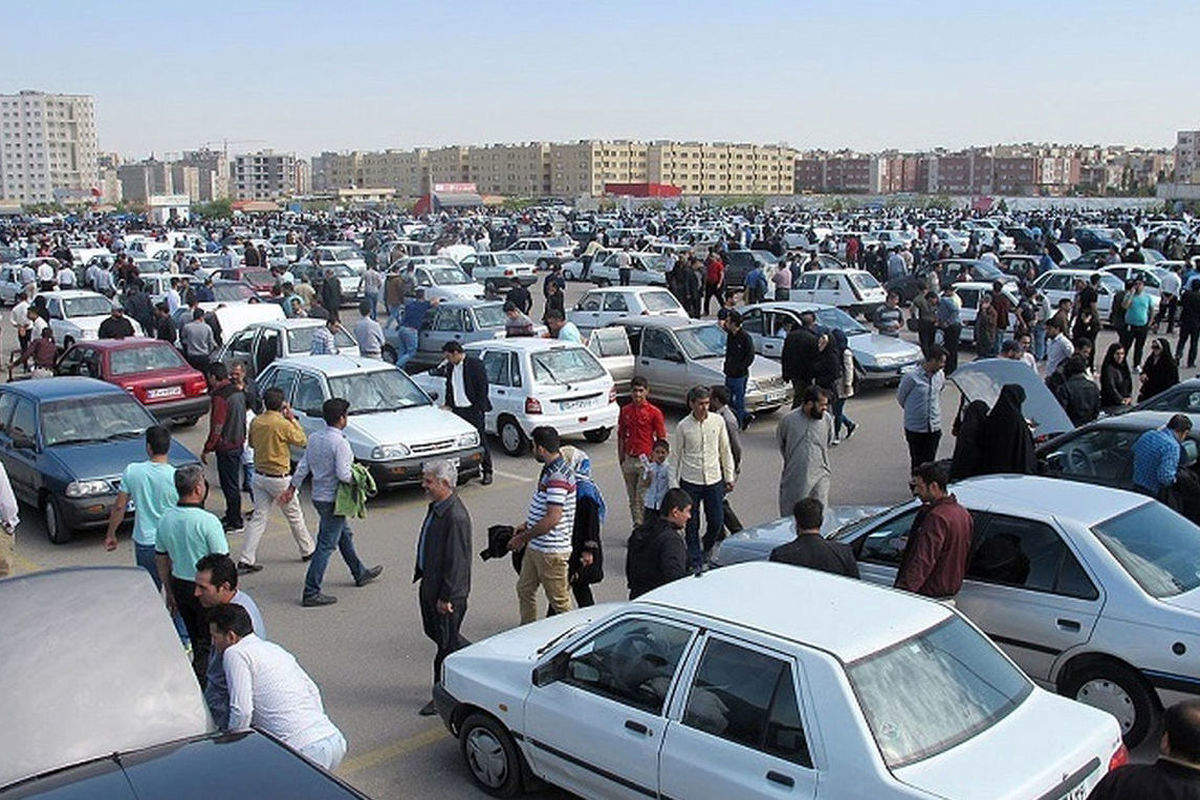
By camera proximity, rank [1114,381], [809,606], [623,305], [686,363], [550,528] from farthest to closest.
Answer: [623,305] < [686,363] < [1114,381] < [550,528] < [809,606]

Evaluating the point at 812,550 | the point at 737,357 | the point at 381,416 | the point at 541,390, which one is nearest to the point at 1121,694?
the point at 812,550

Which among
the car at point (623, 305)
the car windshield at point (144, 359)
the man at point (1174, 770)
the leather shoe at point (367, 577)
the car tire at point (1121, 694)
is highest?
the car at point (623, 305)

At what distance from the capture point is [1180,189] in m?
106

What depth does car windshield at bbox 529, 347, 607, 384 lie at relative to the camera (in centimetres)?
1481

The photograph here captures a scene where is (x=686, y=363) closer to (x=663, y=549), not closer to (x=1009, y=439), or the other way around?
(x=1009, y=439)

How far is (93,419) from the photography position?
487 inches

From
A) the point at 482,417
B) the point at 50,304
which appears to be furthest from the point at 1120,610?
the point at 50,304

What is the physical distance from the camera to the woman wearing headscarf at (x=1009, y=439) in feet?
33.0

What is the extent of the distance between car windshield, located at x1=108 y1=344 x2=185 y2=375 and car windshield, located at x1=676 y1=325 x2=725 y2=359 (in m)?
7.28

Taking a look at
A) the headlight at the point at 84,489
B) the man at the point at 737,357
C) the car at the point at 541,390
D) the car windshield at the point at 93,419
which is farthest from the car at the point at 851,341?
the headlight at the point at 84,489

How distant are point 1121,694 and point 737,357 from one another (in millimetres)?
9082

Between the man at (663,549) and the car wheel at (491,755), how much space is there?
4.34ft

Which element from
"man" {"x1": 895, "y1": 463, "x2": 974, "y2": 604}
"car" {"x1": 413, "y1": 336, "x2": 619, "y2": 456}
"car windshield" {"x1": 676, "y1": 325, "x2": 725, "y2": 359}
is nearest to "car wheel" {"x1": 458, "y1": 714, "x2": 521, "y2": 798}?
"man" {"x1": 895, "y1": 463, "x2": 974, "y2": 604}

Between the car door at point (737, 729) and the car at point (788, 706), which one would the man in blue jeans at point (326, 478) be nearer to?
the car at point (788, 706)
